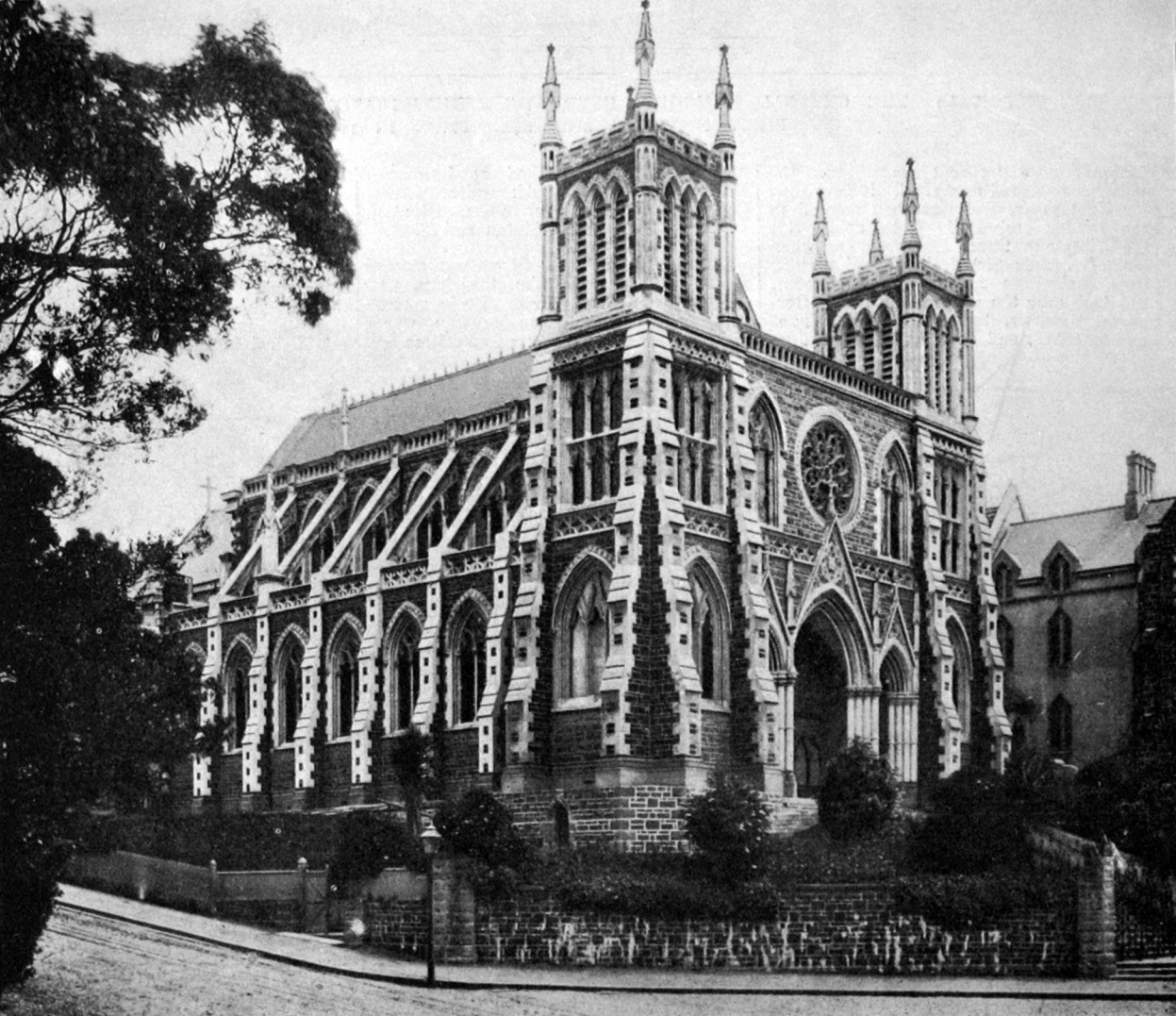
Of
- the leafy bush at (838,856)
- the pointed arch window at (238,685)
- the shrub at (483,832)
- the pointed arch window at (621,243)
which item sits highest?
the pointed arch window at (621,243)

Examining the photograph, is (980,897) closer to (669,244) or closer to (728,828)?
(728,828)

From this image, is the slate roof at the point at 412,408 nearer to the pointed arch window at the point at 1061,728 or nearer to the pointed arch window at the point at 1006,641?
the pointed arch window at the point at 1006,641

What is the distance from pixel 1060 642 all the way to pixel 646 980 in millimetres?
34683

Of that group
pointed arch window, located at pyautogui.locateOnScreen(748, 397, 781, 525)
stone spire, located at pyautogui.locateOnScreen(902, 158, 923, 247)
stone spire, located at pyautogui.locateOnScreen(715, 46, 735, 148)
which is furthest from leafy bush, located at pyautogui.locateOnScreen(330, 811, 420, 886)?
stone spire, located at pyautogui.locateOnScreen(902, 158, 923, 247)

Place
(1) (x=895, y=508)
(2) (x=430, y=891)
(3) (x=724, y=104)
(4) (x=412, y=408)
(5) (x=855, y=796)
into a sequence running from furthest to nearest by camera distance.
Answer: (4) (x=412, y=408)
(1) (x=895, y=508)
(3) (x=724, y=104)
(5) (x=855, y=796)
(2) (x=430, y=891)

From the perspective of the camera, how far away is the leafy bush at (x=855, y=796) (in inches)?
1686

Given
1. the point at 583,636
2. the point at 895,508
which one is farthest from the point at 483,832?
the point at 895,508

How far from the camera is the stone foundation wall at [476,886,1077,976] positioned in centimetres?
3141

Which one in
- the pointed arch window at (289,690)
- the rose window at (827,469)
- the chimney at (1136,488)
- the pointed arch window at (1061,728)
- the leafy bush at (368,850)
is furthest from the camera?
the chimney at (1136,488)

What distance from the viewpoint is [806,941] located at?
1273 inches

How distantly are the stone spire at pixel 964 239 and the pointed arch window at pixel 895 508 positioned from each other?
891 centimetres

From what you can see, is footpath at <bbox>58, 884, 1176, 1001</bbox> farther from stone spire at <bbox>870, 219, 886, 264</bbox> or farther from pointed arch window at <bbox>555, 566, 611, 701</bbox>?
stone spire at <bbox>870, 219, 886, 264</bbox>

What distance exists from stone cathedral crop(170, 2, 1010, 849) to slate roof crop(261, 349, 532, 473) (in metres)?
0.22

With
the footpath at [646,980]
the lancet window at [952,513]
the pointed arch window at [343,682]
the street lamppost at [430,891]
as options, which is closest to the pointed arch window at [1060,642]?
the lancet window at [952,513]
